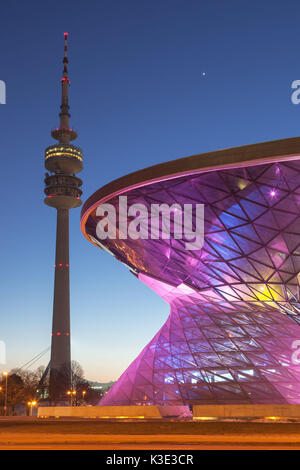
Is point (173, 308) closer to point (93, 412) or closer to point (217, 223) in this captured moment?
point (93, 412)

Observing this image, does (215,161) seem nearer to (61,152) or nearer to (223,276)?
(223,276)

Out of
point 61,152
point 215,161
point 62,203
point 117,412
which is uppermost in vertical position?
point 61,152

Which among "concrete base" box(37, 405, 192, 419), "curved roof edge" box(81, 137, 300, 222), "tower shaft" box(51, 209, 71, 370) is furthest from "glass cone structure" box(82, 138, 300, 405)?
"tower shaft" box(51, 209, 71, 370)

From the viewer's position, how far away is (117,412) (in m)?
40.4

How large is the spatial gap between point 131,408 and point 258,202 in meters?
20.8

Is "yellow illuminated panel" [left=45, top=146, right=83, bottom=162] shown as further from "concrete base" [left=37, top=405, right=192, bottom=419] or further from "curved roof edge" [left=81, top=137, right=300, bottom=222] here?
"curved roof edge" [left=81, top=137, right=300, bottom=222]

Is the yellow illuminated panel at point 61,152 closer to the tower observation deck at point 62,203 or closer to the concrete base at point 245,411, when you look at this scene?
the tower observation deck at point 62,203

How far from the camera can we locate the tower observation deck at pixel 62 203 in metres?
128

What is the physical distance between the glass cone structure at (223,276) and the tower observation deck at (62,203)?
65158 millimetres

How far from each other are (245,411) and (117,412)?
35.3 ft

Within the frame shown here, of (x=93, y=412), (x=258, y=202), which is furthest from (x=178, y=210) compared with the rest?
(x=93, y=412)

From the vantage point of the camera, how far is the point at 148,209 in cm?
3203

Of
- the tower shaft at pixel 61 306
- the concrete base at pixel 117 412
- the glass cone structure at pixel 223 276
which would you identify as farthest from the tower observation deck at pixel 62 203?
the concrete base at pixel 117 412

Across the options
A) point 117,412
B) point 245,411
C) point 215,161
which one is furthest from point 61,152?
point 215,161
